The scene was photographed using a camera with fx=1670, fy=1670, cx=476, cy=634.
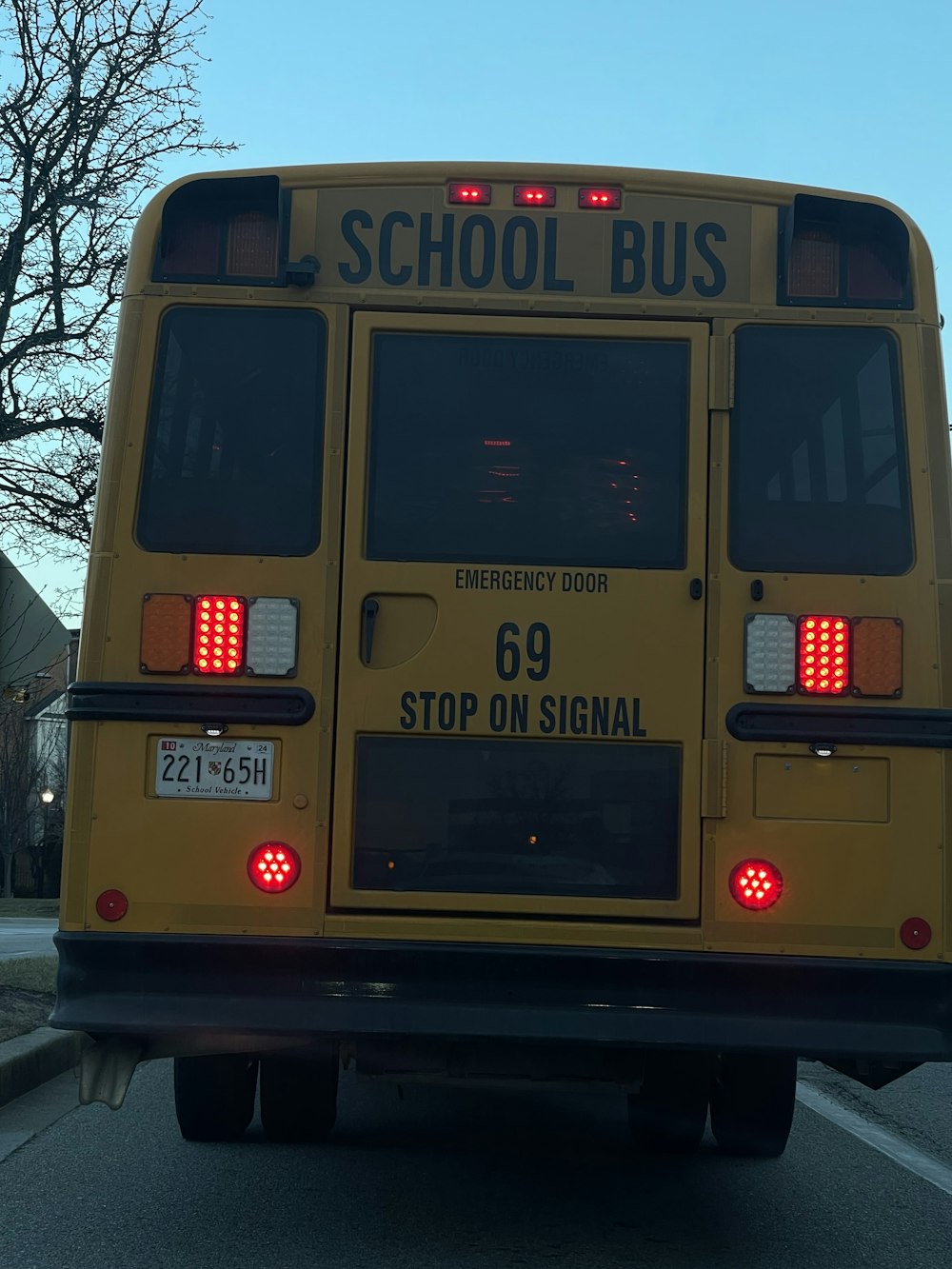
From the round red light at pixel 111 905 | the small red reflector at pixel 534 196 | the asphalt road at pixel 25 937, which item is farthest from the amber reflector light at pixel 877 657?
the asphalt road at pixel 25 937

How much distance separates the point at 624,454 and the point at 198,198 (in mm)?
1574

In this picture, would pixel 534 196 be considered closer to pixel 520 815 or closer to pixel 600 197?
pixel 600 197

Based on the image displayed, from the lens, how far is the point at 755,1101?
6219mm

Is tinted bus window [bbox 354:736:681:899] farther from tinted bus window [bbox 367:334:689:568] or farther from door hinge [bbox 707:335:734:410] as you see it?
door hinge [bbox 707:335:734:410]

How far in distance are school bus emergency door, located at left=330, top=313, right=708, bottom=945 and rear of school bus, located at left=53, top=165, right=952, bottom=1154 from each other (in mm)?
12

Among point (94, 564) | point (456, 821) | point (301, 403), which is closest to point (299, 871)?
point (456, 821)

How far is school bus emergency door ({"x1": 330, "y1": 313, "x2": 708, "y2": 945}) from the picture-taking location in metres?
4.96

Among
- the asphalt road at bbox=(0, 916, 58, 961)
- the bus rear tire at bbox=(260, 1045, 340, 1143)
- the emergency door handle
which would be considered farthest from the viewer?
the asphalt road at bbox=(0, 916, 58, 961)

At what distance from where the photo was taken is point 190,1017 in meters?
4.82

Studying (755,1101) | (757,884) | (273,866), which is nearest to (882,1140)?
(755,1101)

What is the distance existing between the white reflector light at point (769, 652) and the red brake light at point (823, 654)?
0.03m

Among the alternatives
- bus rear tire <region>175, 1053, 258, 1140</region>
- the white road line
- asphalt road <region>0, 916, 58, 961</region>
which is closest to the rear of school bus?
bus rear tire <region>175, 1053, 258, 1140</region>

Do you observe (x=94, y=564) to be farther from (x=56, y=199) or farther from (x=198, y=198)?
(x=56, y=199)

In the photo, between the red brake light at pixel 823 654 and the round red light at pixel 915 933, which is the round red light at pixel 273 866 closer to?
the red brake light at pixel 823 654
